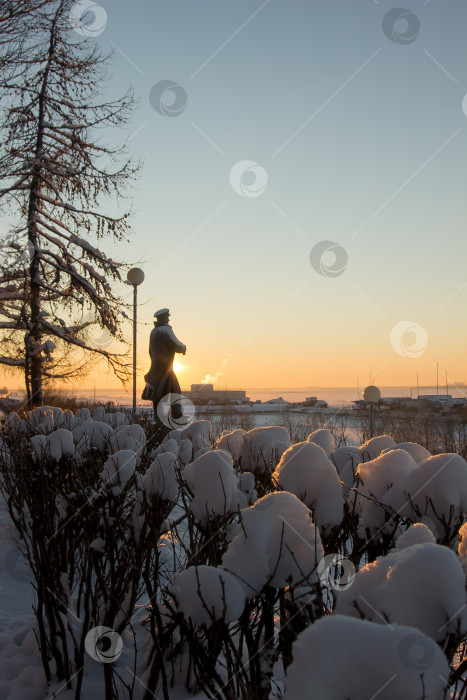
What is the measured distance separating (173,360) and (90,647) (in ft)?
22.8

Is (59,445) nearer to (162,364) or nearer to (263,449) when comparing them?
(263,449)

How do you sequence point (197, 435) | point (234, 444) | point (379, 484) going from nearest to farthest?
point (379, 484), point (234, 444), point (197, 435)

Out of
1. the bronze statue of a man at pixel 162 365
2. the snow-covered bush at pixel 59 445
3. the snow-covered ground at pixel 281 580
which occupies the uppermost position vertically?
the bronze statue of a man at pixel 162 365

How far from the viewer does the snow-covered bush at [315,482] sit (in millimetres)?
1916

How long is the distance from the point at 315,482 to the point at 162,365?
24.4 feet

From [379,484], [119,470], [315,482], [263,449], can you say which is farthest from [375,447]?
[119,470]

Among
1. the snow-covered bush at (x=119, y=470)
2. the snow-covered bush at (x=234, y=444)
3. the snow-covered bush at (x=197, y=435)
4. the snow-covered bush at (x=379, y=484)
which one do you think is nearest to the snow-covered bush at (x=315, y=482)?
the snow-covered bush at (x=379, y=484)

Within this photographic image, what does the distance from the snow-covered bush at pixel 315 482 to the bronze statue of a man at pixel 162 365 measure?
23.4ft

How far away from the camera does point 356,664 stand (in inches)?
34.3

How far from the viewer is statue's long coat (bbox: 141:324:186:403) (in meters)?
9.10

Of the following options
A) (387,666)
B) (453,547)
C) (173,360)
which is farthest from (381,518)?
(173,360)

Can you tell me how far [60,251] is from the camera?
45.9 ft

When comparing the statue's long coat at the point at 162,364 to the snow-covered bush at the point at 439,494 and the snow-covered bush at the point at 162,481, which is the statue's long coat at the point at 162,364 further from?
the snow-covered bush at the point at 439,494

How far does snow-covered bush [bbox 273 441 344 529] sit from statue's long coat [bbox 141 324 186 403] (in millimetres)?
7148
